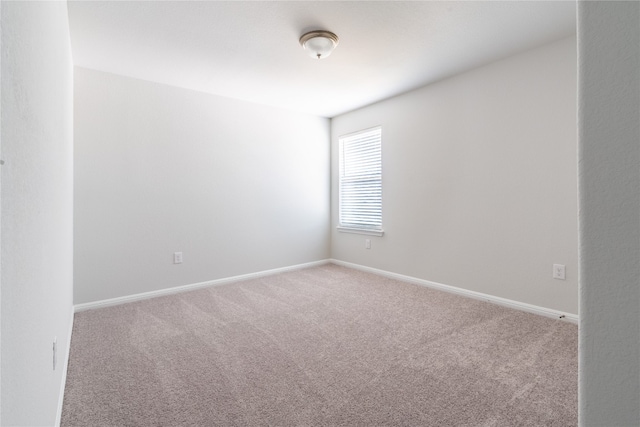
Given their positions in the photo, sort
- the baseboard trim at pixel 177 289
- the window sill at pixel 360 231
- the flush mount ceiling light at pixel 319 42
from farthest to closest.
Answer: the window sill at pixel 360 231 → the baseboard trim at pixel 177 289 → the flush mount ceiling light at pixel 319 42

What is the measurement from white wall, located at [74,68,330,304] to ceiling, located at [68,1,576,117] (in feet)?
1.23

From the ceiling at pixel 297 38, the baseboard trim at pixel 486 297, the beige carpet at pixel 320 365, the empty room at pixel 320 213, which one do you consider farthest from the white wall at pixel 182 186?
the baseboard trim at pixel 486 297

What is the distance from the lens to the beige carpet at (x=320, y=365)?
1.51 meters

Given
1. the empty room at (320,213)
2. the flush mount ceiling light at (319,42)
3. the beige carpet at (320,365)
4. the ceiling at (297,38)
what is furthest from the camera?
the flush mount ceiling light at (319,42)

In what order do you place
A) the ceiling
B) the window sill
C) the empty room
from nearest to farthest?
the empty room → the ceiling → the window sill

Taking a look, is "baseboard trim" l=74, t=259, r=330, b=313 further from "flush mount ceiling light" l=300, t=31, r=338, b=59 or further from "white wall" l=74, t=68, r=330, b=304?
"flush mount ceiling light" l=300, t=31, r=338, b=59

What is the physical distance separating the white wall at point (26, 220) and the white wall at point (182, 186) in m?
1.98

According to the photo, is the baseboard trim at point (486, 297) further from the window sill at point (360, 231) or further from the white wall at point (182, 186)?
the white wall at point (182, 186)

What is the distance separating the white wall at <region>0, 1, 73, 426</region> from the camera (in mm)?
681

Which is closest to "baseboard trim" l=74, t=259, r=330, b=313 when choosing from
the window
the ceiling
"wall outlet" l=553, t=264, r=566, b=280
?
the window

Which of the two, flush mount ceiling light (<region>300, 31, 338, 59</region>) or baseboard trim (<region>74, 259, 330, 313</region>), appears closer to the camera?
flush mount ceiling light (<region>300, 31, 338, 59</region>)


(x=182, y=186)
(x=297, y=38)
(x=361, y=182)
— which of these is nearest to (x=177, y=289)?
(x=182, y=186)

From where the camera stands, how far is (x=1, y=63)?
643 millimetres

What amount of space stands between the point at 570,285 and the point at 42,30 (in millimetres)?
3605
